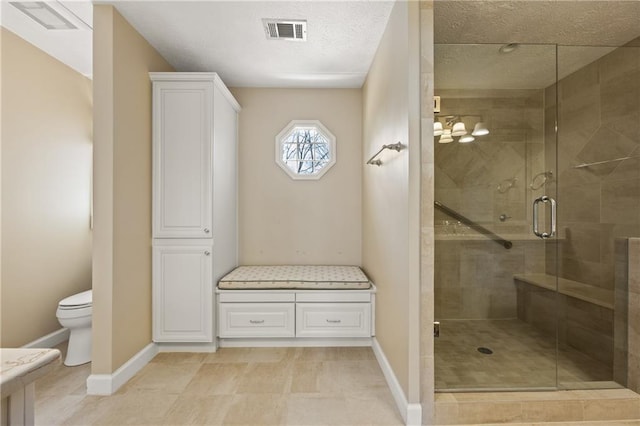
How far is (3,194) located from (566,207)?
4348mm

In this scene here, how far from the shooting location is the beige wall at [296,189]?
11.3 feet

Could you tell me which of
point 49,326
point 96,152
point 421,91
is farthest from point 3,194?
point 421,91

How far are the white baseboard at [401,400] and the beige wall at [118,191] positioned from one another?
1798mm

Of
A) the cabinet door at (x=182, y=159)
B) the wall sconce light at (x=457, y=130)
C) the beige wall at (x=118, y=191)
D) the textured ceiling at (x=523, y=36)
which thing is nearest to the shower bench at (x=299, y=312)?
the cabinet door at (x=182, y=159)

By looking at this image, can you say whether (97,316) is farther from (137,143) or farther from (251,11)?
(251,11)

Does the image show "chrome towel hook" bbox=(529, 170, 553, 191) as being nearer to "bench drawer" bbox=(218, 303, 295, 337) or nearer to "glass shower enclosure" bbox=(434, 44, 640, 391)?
"glass shower enclosure" bbox=(434, 44, 640, 391)

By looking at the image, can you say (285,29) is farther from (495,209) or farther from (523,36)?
(495,209)

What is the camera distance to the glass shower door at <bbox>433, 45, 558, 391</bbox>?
230 cm

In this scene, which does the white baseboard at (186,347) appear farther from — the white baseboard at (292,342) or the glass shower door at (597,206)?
the glass shower door at (597,206)

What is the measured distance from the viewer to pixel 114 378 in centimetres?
204

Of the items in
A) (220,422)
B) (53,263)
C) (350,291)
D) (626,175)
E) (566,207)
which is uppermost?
(626,175)

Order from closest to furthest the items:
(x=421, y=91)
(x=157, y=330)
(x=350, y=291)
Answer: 1. (x=421, y=91)
2. (x=157, y=330)
3. (x=350, y=291)

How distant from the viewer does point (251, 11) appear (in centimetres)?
212

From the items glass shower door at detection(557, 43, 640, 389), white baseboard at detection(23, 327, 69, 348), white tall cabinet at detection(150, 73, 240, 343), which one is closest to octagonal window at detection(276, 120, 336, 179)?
white tall cabinet at detection(150, 73, 240, 343)
